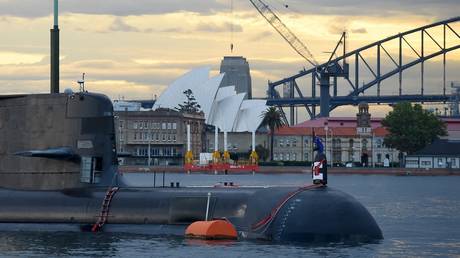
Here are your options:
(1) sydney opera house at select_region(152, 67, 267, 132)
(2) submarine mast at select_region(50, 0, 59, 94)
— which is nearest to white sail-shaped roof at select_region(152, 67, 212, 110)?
(1) sydney opera house at select_region(152, 67, 267, 132)

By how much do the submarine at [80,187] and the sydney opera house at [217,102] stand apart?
381 feet

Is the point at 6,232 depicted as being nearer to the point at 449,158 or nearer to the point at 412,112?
the point at 449,158

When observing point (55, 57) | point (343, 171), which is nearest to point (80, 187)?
point (55, 57)

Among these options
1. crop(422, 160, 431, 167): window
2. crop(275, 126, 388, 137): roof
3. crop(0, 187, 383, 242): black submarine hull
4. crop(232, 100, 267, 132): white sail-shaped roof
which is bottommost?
crop(0, 187, 383, 242): black submarine hull

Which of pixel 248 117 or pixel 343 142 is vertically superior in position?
pixel 248 117

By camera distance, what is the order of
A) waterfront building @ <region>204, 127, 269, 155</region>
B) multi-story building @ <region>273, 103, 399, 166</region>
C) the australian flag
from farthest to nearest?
waterfront building @ <region>204, 127, 269, 155</region> → multi-story building @ <region>273, 103, 399, 166</region> → the australian flag

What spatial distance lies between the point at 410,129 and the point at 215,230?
4863 inches

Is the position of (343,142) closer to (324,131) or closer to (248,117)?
(324,131)

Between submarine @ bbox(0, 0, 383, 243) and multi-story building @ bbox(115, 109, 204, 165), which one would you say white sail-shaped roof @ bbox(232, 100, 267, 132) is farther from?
submarine @ bbox(0, 0, 383, 243)

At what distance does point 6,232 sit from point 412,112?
4878 inches

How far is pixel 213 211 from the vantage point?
29.6 m

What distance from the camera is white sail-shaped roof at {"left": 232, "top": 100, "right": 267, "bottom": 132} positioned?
16575cm

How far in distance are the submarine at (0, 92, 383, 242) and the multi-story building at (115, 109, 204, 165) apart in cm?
11620

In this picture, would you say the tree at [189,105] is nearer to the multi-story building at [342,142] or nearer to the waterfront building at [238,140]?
the waterfront building at [238,140]
